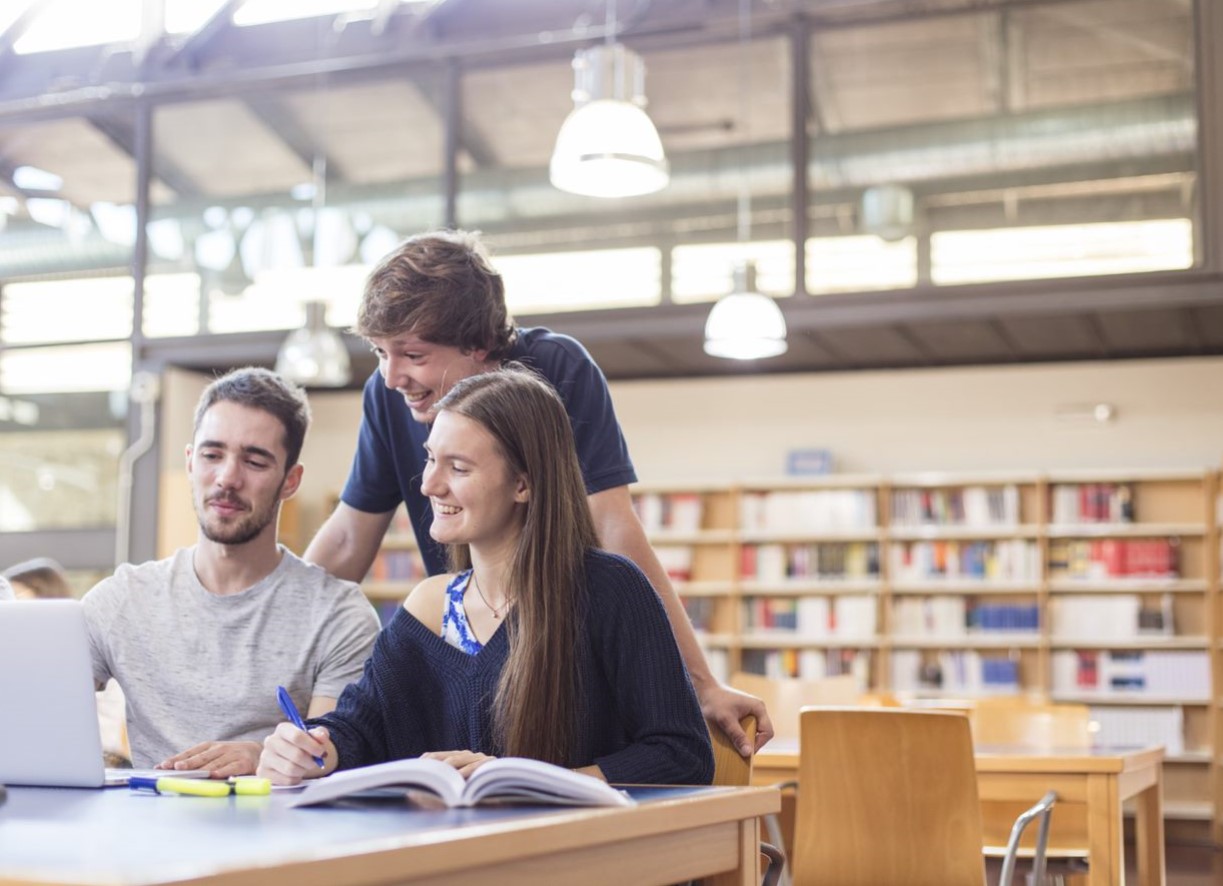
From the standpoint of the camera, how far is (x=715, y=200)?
8.02m

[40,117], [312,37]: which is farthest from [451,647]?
[40,117]

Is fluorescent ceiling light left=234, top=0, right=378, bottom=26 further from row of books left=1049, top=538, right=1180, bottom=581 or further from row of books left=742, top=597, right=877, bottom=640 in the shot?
row of books left=1049, top=538, right=1180, bottom=581

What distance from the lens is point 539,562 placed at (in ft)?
6.25

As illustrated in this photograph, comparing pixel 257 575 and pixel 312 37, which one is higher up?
pixel 312 37

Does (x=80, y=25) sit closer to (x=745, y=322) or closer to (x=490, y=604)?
(x=745, y=322)

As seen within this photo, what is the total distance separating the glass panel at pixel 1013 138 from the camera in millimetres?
7172

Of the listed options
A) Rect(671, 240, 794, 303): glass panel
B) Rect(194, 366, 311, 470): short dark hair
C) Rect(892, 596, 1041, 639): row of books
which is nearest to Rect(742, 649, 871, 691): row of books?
Rect(892, 596, 1041, 639): row of books

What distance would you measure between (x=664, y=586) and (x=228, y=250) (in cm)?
728

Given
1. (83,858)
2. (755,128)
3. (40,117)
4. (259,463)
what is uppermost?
(40,117)

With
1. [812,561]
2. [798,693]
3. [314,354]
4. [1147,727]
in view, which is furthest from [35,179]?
[1147,727]

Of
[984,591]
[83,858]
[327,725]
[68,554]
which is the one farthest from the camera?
[68,554]

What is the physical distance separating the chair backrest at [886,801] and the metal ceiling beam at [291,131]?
20.9 feet

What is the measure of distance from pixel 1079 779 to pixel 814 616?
519cm

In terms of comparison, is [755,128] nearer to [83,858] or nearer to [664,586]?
[664,586]
